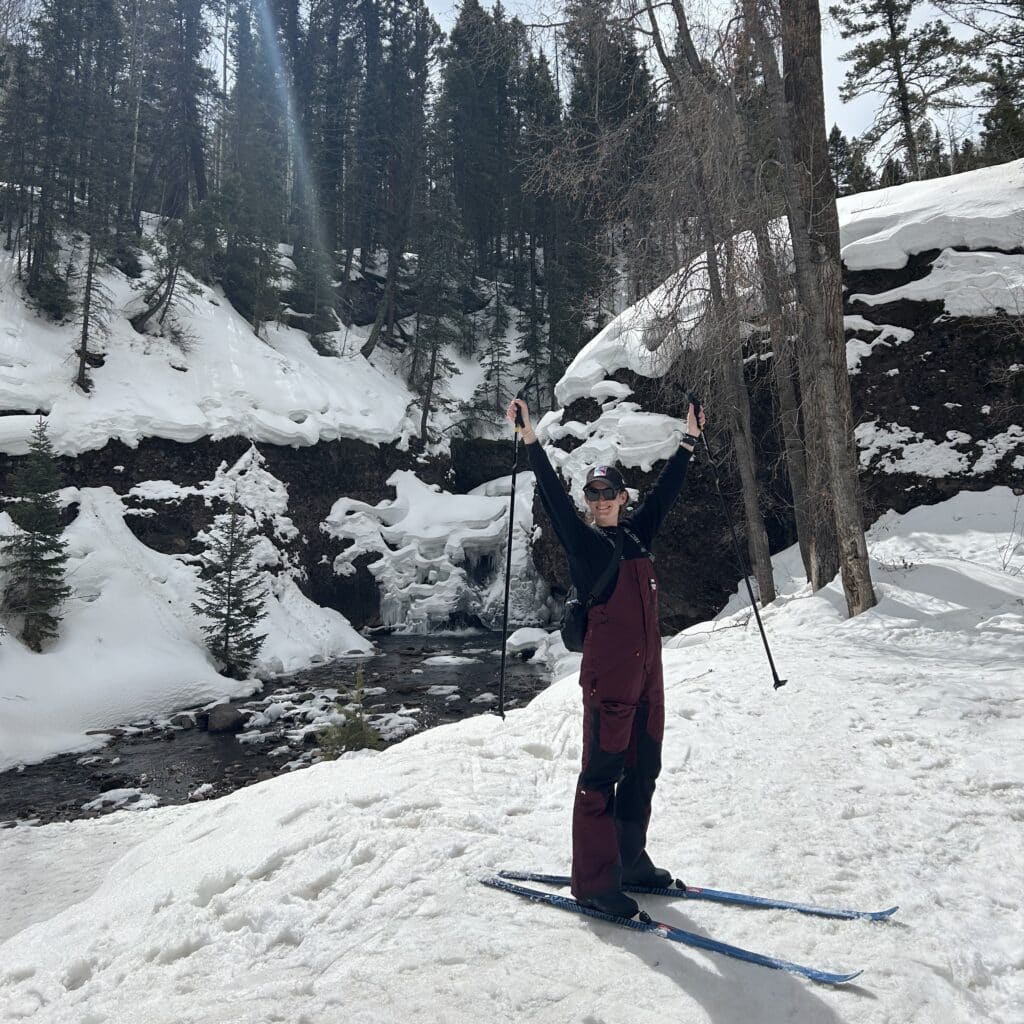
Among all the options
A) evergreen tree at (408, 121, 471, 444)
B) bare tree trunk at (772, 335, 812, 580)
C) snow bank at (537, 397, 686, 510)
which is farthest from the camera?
evergreen tree at (408, 121, 471, 444)

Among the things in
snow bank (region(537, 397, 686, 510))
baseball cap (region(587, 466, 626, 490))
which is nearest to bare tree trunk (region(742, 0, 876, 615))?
baseball cap (region(587, 466, 626, 490))

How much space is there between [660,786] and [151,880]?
2841 mm

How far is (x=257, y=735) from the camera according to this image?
1152 cm

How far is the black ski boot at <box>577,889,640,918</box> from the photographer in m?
2.71

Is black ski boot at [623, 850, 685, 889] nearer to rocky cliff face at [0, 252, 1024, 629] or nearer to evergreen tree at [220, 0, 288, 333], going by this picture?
rocky cliff face at [0, 252, 1024, 629]

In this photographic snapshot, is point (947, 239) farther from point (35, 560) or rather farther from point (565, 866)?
Result: point (35, 560)

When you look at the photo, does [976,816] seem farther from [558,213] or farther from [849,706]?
[558,213]

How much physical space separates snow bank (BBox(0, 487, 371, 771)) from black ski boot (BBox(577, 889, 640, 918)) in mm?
11015

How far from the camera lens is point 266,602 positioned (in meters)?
18.6

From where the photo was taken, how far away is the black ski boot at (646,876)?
9.73 feet

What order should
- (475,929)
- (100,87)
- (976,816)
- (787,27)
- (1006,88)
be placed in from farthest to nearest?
(100,87) → (1006,88) → (787,27) → (976,816) → (475,929)

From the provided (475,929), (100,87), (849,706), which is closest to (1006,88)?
(849,706)

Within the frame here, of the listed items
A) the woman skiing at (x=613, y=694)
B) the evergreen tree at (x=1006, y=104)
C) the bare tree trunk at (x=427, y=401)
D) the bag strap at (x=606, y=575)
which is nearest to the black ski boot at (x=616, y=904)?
the woman skiing at (x=613, y=694)

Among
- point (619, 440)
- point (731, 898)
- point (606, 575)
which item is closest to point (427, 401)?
point (619, 440)
